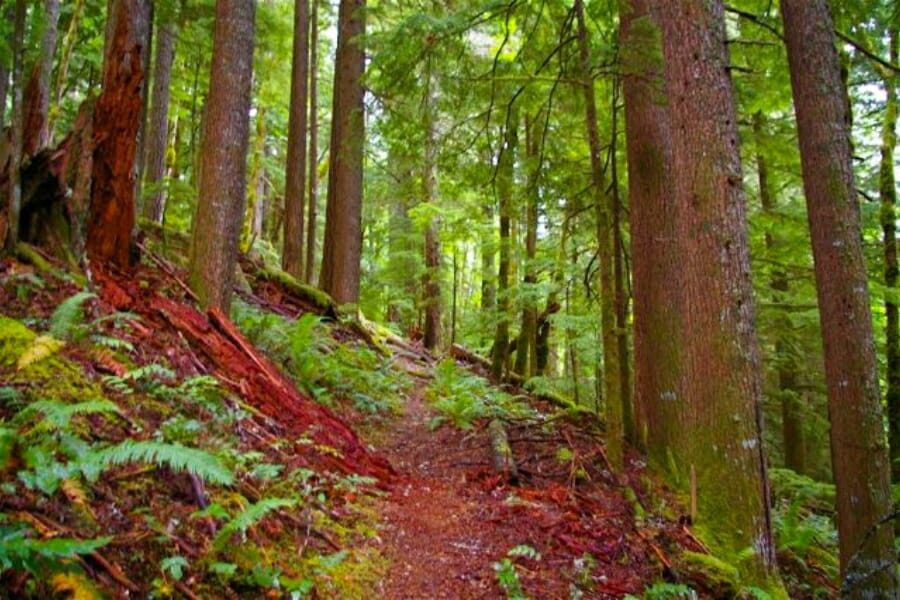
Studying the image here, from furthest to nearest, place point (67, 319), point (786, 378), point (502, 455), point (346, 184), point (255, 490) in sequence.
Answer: point (786, 378) → point (346, 184) → point (502, 455) → point (67, 319) → point (255, 490)

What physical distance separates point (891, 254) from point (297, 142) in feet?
36.4

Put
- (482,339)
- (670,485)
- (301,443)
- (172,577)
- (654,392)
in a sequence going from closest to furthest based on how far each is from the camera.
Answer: (172,577), (301,443), (670,485), (654,392), (482,339)

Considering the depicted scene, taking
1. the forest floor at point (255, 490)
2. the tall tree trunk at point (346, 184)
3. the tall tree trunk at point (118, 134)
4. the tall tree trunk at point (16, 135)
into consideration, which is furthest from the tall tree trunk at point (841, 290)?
the tall tree trunk at point (346, 184)

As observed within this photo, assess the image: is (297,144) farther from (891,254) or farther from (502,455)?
(891,254)

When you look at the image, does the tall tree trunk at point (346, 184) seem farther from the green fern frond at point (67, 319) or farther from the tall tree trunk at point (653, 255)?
the green fern frond at point (67, 319)

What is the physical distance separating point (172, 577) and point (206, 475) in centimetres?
43

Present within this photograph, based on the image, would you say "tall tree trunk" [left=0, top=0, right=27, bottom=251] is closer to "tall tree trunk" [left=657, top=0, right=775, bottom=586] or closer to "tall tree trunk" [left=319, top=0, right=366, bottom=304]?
"tall tree trunk" [left=657, top=0, right=775, bottom=586]

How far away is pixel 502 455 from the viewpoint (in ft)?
20.6

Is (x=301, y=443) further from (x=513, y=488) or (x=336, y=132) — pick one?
(x=336, y=132)

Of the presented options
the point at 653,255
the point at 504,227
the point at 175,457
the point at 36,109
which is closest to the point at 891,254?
the point at 653,255

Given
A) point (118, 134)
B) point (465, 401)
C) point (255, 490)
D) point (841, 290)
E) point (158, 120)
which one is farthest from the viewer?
point (158, 120)

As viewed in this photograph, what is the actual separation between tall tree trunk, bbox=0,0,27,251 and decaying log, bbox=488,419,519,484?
4838 millimetres

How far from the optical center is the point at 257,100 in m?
18.1

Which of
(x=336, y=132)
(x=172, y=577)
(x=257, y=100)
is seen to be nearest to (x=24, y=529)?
(x=172, y=577)
